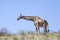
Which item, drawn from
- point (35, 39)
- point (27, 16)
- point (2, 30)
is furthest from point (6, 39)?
point (27, 16)

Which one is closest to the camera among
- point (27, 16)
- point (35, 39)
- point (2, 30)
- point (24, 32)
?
point (35, 39)

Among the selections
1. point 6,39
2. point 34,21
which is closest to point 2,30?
point 6,39

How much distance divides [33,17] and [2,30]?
22.7 ft

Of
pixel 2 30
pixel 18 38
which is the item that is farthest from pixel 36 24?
pixel 18 38

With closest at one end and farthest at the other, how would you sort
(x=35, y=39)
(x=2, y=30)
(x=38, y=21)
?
(x=35, y=39), (x=2, y=30), (x=38, y=21)

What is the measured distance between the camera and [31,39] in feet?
46.0

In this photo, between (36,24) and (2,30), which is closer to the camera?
(2,30)

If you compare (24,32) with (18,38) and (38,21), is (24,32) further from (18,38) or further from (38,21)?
(38,21)

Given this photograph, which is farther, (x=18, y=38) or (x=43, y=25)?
(x=43, y=25)

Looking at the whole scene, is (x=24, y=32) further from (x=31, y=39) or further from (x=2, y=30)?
(x=31, y=39)

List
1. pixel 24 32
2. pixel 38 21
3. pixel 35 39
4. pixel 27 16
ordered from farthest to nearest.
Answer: pixel 27 16 < pixel 38 21 < pixel 24 32 < pixel 35 39

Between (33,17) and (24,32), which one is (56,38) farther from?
(33,17)

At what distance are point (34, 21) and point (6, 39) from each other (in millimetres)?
10776

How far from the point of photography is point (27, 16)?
25906 millimetres
